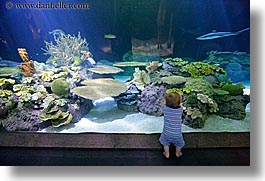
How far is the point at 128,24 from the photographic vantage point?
6.17 feet

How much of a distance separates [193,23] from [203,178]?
1.18 meters

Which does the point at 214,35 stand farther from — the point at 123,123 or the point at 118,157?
the point at 118,157

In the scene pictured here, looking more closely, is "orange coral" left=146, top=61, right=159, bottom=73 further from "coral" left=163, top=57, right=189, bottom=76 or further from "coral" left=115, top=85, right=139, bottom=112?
"coral" left=115, top=85, right=139, bottom=112

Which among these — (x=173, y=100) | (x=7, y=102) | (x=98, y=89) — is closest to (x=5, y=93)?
(x=7, y=102)

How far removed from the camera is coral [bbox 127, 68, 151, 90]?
1.91 m

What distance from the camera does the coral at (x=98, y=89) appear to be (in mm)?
1886

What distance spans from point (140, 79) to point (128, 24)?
0.43 metres

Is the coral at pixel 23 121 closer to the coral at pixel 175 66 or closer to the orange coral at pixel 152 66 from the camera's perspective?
the orange coral at pixel 152 66

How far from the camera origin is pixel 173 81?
6.27 ft

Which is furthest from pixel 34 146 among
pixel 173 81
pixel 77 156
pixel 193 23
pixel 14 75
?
pixel 193 23

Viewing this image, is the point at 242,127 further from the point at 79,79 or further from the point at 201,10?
the point at 79,79

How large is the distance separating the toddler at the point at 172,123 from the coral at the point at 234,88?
1.35ft

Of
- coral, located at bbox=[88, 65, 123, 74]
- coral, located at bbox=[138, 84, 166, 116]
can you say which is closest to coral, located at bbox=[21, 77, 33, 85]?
coral, located at bbox=[88, 65, 123, 74]

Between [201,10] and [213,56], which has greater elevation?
[201,10]
